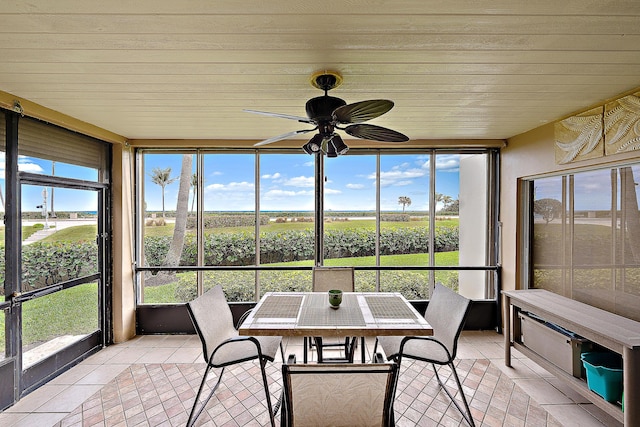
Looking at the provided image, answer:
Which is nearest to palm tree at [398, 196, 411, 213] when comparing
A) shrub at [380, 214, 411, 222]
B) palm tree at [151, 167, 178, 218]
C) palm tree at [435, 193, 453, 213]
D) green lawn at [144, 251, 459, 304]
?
shrub at [380, 214, 411, 222]

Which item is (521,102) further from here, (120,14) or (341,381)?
(120,14)

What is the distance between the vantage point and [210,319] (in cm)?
255

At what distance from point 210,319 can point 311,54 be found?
221cm

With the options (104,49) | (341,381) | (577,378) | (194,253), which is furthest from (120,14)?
(577,378)

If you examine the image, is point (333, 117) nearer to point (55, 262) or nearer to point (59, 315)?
point (55, 262)

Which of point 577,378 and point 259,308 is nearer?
point 577,378

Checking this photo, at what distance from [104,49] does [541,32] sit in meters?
2.36

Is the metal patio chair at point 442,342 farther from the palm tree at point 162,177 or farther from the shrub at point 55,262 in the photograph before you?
the palm tree at point 162,177

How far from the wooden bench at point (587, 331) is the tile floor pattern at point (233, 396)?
27cm

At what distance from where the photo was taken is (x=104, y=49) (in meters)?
1.68

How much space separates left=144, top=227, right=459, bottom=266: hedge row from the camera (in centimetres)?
411

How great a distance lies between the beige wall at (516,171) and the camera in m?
3.20

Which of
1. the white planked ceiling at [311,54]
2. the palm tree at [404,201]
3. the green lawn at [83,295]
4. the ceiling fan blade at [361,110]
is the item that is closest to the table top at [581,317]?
the green lawn at [83,295]

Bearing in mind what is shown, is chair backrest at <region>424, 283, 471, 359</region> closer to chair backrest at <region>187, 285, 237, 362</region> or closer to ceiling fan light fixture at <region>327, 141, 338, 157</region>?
ceiling fan light fixture at <region>327, 141, 338, 157</region>
